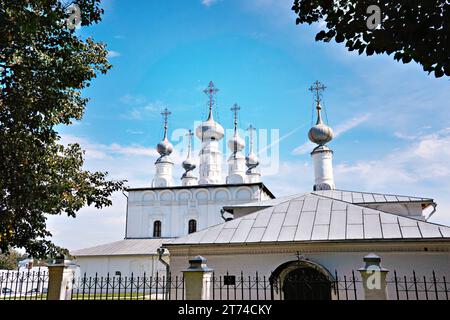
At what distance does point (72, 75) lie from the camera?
8031 millimetres

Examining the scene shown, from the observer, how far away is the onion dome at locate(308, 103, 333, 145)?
885 inches

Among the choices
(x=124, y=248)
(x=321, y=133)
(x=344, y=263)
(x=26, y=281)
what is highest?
(x=321, y=133)

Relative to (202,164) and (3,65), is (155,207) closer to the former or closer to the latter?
(202,164)

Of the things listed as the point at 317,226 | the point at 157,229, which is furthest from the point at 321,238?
the point at 157,229

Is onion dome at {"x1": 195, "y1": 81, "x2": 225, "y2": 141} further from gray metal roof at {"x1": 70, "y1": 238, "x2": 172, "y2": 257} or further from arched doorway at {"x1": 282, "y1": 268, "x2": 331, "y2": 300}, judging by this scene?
arched doorway at {"x1": 282, "y1": 268, "x2": 331, "y2": 300}

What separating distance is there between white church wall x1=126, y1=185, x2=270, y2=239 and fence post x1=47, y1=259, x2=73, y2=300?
2414 cm

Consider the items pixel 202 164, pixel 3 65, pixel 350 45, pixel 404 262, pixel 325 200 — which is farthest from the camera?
pixel 202 164

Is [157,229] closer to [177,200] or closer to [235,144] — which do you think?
[177,200]

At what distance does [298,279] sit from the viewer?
962 centimetres

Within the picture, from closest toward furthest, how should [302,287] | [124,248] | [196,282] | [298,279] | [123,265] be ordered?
[196,282]
[298,279]
[302,287]
[123,265]
[124,248]

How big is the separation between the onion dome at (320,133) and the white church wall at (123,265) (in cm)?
1359

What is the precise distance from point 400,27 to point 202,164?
3203 cm

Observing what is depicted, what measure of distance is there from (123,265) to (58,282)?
844 inches
